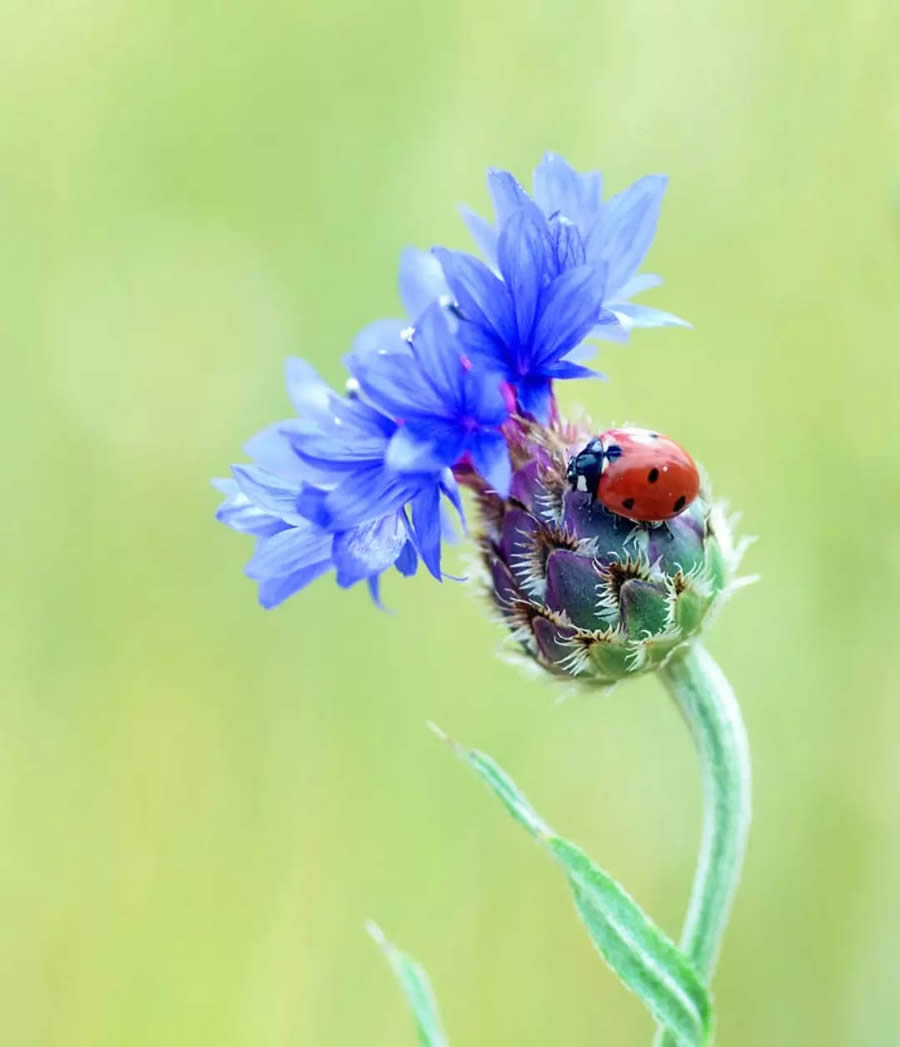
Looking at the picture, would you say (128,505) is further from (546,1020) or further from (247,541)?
(546,1020)

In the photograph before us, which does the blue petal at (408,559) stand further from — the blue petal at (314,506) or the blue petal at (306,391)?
the blue petal at (306,391)

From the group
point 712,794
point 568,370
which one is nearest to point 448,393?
point 568,370

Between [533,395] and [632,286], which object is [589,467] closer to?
[533,395]

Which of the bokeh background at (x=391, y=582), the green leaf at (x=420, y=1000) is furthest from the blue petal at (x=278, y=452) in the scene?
the bokeh background at (x=391, y=582)

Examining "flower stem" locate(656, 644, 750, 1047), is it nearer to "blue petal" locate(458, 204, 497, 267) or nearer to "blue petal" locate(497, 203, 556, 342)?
"blue petal" locate(497, 203, 556, 342)

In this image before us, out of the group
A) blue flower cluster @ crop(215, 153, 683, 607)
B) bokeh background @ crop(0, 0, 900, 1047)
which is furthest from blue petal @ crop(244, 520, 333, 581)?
bokeh background @ crop(0, 0, 900, 1047)

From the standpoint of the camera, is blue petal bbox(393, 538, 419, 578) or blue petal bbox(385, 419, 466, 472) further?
blue petal bbox(393, 538, 419, 578)
